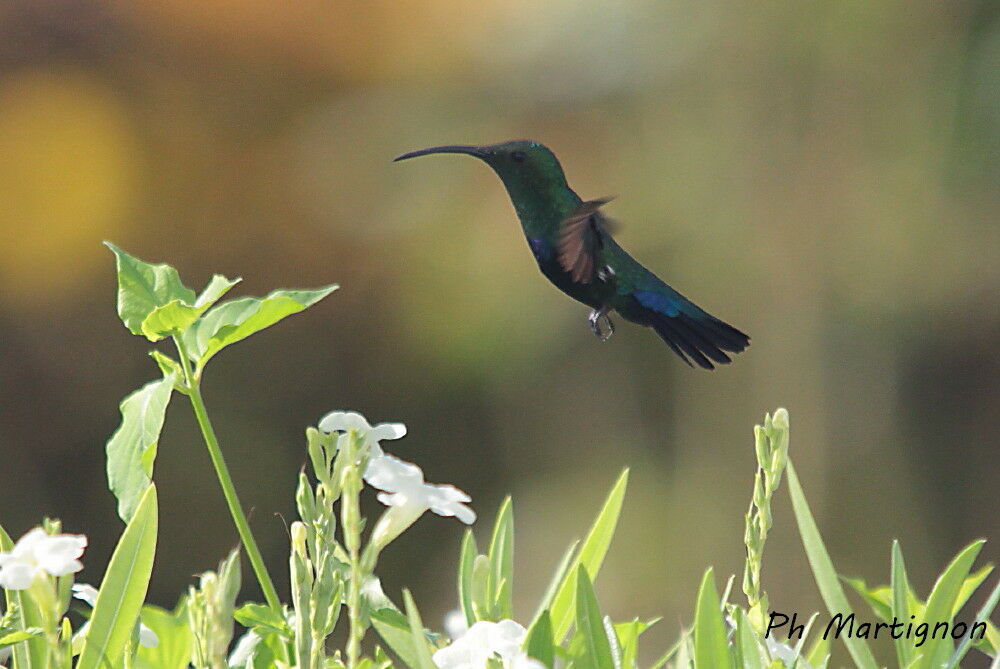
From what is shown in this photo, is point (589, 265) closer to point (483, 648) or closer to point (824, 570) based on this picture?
point (483, 648)

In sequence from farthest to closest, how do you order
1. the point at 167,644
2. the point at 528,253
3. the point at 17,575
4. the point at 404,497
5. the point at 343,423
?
the point at 528,253
the point at 167,644
the point at 404,497
the point at 343,423
the point at 17,575

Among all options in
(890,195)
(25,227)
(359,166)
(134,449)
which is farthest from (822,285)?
(134,449)

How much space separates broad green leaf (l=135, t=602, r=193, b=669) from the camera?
990 millimetres

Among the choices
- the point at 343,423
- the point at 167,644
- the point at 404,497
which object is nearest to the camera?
the point at 343,423

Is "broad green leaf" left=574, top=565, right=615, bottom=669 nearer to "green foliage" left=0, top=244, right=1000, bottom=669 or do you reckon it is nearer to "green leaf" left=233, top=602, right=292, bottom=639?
"green foliage" left=0, top=244, right=1000, bottom=669

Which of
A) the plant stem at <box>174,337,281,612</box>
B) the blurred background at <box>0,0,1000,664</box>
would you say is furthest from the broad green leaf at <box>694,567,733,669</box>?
the blurred background at <box>0,0,1000,664</box>

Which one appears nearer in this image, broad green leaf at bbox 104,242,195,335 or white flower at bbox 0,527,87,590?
white flower at bbox 0,527,87,590

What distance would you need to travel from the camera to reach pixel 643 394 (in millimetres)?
4660

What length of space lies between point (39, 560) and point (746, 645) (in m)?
0.51

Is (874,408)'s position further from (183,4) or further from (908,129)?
(183,4)

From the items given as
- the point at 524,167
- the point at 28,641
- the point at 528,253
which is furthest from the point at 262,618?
the point at 528,253

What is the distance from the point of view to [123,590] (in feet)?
2.60

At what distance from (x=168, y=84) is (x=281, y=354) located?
1.23 metres

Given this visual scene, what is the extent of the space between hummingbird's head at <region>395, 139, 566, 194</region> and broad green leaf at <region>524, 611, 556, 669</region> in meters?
0.35
